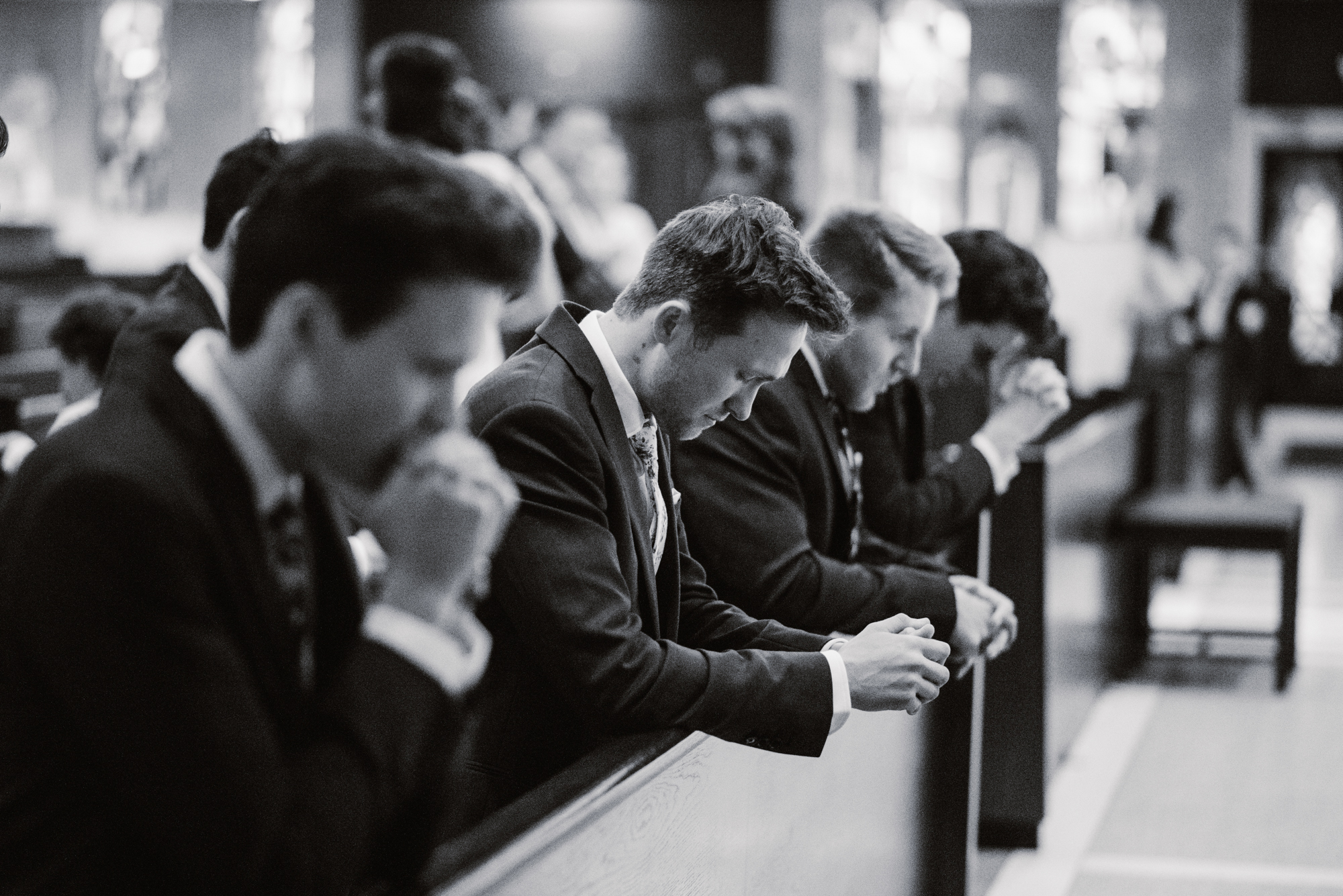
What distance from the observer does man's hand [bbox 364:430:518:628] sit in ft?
4.34

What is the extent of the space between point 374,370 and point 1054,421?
5419mm

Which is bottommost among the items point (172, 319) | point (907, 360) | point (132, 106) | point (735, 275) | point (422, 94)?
point (907, 360)

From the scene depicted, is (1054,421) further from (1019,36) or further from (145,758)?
(1019,36)

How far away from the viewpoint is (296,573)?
142cm

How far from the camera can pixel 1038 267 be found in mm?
3713

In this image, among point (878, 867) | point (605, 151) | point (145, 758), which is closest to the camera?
point (145, 758)

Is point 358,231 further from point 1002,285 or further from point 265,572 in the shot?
point 1002,285

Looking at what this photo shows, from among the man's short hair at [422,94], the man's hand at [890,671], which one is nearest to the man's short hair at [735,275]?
the man's hand at [890,671]

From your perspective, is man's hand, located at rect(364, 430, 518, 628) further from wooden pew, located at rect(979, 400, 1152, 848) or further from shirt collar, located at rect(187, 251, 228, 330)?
wooden pew, located at rect(979, 400, 1152, 848)

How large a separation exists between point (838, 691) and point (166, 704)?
1.07 metres

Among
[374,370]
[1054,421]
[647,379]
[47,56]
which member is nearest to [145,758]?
[374,370]

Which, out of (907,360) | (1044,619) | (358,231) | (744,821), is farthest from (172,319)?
(1044,619)

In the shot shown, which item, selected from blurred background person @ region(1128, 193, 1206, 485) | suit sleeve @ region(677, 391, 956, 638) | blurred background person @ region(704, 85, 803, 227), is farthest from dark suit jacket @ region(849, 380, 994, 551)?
blurred background person @ region(1128, 193, 1206, 485)

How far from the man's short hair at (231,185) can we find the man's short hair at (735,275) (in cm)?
86
